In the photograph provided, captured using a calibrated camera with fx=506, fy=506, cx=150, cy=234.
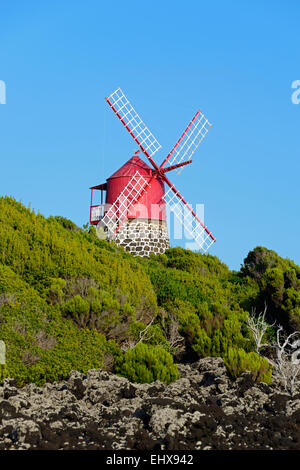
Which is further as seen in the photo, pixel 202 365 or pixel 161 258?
pixel 161 258

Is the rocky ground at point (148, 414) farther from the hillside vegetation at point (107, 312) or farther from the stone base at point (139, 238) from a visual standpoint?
the stone base at point (139, 238)

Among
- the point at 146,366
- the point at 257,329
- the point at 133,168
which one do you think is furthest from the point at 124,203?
the point at 146,366

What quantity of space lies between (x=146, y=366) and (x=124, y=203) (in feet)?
57.9

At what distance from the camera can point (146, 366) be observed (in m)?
9.67

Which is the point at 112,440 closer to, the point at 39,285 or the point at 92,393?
the point at 92,393

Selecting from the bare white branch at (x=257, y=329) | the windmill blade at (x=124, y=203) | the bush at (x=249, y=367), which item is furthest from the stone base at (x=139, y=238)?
the bush at (x=249, y=367)

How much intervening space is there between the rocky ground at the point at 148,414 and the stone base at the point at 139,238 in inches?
680

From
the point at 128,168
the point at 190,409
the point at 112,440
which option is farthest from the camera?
the point at 128,168

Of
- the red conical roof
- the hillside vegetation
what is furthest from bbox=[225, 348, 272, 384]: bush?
the red conical roof

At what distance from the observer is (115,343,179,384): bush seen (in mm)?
9344
